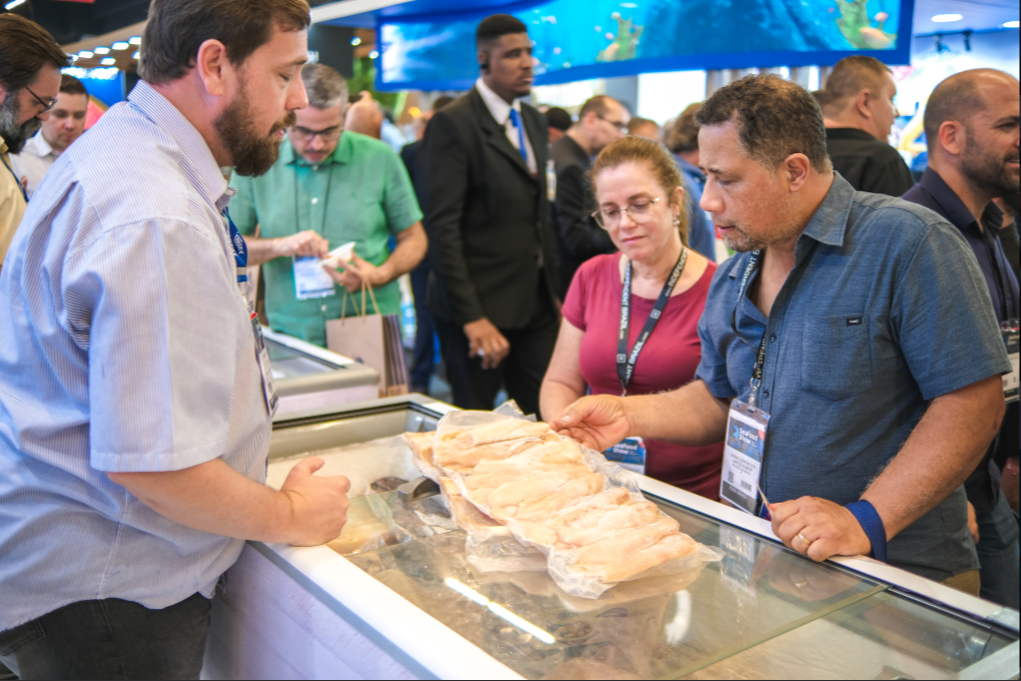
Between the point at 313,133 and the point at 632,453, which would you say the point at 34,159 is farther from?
the point at 632,453

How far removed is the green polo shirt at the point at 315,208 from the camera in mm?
3240

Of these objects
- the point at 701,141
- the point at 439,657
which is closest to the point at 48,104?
the point at 701,141

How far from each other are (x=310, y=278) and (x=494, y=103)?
4.22ft

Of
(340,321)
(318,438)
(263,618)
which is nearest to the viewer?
(263,618)

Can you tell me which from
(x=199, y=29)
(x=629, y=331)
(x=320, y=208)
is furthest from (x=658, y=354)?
(x=320, y=208)

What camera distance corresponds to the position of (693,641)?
106 centimetres

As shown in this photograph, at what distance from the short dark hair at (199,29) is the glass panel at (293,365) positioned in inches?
50.4

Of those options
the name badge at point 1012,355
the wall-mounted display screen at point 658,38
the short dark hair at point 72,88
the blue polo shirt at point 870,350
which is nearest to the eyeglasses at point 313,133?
the short dark hair at point 72,88

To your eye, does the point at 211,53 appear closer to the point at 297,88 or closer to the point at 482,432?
the point at 297,88

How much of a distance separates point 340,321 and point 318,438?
36.2 inches

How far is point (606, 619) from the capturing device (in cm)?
111

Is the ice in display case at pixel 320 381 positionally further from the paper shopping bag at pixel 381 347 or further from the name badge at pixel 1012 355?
the name badge at pixel 1012 355

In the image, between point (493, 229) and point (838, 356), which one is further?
point (493, 229)

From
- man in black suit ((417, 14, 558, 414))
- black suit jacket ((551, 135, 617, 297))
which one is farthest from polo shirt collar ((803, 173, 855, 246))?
black suit jacket ((551, 135, 617, 297))
